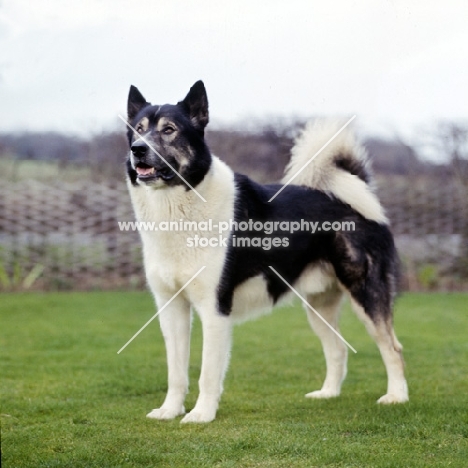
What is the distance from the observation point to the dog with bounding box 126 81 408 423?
13.2ft

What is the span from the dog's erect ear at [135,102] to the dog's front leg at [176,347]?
1.10 metres

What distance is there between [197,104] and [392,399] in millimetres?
2127

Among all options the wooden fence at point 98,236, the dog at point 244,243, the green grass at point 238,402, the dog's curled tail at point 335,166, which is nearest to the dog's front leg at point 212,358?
the dog at point 244,243

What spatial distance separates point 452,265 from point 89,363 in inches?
284

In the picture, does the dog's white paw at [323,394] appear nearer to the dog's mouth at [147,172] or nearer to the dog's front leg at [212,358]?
the dog's front leg at [212,358]

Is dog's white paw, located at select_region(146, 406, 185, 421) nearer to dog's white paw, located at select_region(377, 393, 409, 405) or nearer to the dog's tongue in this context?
dog's white paw, located at select_region(377, 393, 409, 405)

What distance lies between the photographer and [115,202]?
37.2ft

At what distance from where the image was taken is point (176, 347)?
13.9 ft

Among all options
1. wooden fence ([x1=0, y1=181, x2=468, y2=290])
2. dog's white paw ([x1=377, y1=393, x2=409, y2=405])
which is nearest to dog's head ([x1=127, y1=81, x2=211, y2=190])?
dog's white paw ([x1=377, y1=393, x2=409, y2=405])

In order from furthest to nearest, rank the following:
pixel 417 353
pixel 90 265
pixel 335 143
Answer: pixel 90 265, pixel 417 353, pixel 335 143

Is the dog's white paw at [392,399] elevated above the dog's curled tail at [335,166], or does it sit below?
below

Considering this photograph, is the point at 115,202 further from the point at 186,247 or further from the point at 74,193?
the point at 186,247

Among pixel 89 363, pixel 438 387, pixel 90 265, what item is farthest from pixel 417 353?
pixel 90 265

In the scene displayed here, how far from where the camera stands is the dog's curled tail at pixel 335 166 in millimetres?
4668
